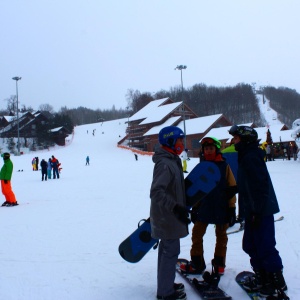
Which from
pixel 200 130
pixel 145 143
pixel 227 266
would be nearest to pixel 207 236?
pixel 227 266

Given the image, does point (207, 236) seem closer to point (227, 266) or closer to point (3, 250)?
point (227, 266)

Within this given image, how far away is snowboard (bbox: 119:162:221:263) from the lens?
3178 mm

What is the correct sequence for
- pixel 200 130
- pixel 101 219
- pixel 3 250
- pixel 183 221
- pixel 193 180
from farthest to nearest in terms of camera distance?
1. pixel 200 130
2. pixel 101 219
3. pixel 3 250
4. pixel 193 180
5. pixel 183 221

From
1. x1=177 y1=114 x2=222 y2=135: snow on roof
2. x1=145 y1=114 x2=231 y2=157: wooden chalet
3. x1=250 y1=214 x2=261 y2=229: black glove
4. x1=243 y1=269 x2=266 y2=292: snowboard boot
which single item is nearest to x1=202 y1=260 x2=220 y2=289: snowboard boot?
x1=243 y1=269 x2=266 y2=292: snowboard boot

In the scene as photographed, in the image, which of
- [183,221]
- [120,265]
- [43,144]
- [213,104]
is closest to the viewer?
[183,221]

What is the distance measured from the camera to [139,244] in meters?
3.49

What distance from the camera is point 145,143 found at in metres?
A: 52.2

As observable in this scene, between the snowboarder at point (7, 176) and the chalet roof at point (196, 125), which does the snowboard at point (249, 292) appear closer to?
the snowboarder at point (7, 176)

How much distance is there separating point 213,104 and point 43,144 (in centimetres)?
5439

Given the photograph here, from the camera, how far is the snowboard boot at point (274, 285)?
9.97 ft

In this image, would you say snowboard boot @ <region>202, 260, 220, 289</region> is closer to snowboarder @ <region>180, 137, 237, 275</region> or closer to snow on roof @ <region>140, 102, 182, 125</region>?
snowboarder @ <region>180, 137, 237, 275</region>

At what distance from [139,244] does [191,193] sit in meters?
0.81

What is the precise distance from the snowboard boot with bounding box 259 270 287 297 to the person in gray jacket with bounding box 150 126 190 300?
0.73 metres

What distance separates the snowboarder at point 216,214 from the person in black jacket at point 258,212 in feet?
0.87
